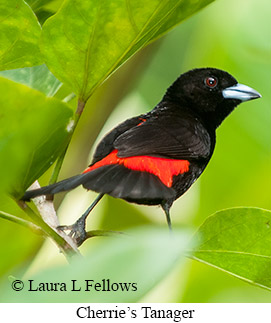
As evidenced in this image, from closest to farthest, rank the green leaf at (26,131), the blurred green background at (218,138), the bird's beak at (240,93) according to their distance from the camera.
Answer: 1. the green leaf at (26,131)
2. the blurred green background at (218,138)
3. the bird's beak at (240,93)

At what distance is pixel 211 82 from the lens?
315 centimetres

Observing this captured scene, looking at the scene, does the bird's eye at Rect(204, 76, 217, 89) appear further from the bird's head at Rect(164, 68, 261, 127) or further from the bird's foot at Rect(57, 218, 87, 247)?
the bird's foot at Rect(57, 218, 87, 247)

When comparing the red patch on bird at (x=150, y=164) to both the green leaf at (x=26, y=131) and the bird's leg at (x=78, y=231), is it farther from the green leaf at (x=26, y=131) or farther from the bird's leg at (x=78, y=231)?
the green leaf at (x=26, y=131)

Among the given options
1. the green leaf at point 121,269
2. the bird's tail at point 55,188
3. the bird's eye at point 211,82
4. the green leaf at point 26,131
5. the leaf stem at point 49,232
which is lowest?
the leaf stem at point 49,232

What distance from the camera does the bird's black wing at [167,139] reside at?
2143 millimetres

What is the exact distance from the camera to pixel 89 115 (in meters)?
2.51

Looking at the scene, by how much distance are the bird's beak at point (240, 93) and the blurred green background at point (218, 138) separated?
0.05m

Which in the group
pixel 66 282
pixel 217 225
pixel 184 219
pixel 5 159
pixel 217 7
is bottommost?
pixel 184 219

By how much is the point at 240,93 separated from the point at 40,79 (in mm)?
1427

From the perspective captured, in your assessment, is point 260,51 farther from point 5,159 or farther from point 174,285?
point 5,159

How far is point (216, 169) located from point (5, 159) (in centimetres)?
159

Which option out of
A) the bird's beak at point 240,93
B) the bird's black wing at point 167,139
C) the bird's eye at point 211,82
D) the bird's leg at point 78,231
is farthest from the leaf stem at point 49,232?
the bird's eye at point 211,82
